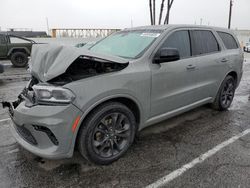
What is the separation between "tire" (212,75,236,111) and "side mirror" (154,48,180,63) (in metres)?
1.97

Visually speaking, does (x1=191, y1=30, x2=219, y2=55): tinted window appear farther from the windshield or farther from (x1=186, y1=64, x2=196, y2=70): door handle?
the windshield

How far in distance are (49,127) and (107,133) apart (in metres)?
0.75

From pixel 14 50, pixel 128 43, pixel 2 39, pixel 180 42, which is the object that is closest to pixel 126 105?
pixel 128 43

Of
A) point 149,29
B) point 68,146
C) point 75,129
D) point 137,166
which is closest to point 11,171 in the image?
point 68,146

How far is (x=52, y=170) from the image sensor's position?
264 centimetres

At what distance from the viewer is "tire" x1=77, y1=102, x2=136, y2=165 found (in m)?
2.48

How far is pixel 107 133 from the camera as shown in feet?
8.91

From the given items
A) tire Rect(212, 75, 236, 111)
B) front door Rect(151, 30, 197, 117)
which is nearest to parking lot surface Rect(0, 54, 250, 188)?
front door Rect(151, 30, 197, 117)

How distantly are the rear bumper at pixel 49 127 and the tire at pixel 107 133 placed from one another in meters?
0.18

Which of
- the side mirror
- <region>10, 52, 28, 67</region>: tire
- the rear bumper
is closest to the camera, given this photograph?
the rear bumper

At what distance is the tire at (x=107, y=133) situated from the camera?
2480 millimetres

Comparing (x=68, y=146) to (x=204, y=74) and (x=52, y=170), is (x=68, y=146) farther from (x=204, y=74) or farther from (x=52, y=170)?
(x=204, y=74)

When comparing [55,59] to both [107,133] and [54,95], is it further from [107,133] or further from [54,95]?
[107,133]

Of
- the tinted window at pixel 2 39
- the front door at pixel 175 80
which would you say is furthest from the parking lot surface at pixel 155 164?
the tinted window at pixel 2 39
